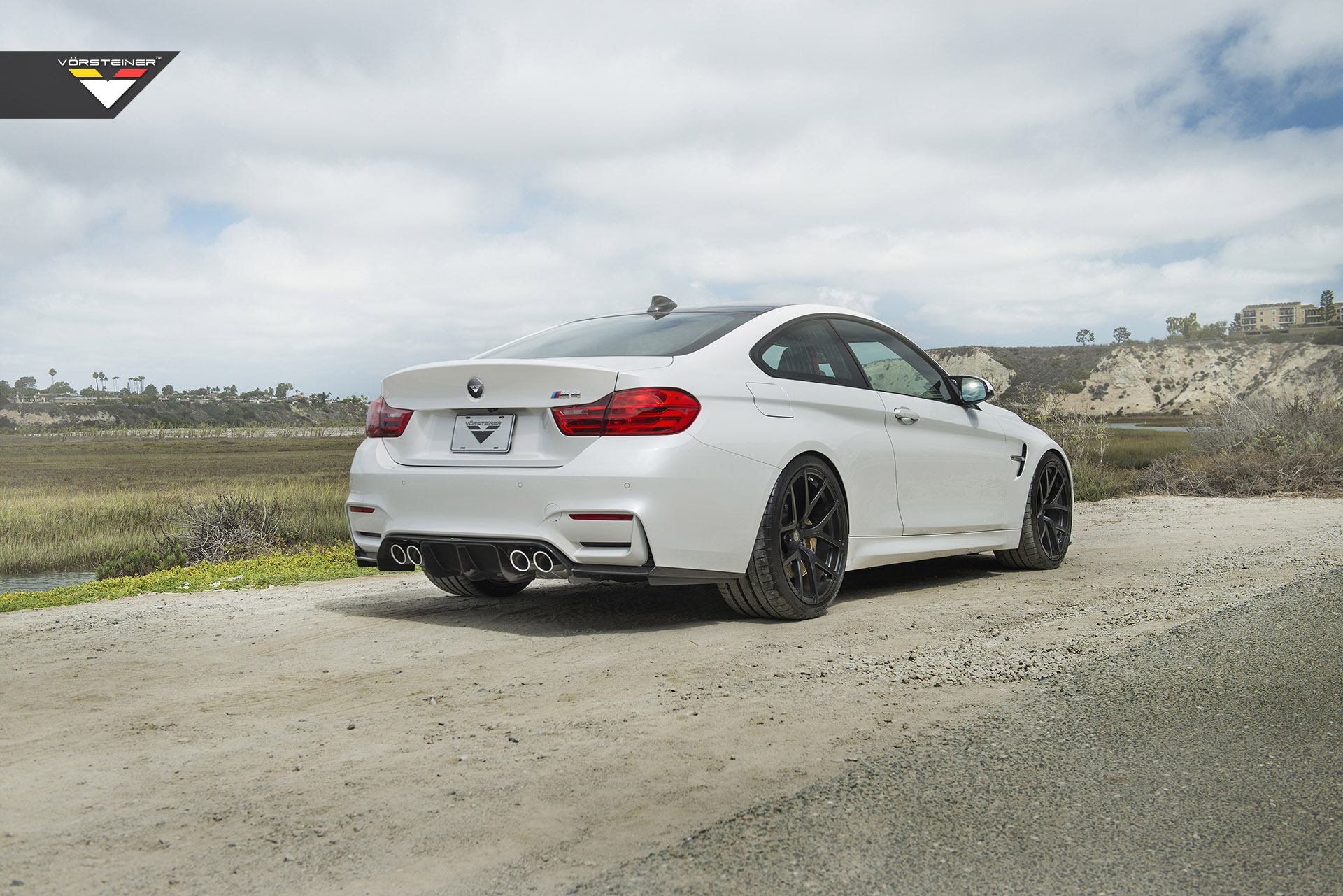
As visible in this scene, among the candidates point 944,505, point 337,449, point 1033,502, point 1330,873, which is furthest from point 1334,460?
point 337,449

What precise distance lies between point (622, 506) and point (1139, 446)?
26.7 meters

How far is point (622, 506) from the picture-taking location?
4.44 m

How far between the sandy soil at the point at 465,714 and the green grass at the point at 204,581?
0.80 metres

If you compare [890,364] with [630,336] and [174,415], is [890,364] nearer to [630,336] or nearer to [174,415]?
[630,336]

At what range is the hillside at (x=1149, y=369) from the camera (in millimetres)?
61500

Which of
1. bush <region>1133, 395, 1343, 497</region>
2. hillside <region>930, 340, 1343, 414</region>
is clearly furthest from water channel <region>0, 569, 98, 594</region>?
hillside <region>930, 340, 1343, 414</region>

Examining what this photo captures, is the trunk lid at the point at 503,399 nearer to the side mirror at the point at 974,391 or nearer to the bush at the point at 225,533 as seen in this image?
the side mirror at the point at 974,391

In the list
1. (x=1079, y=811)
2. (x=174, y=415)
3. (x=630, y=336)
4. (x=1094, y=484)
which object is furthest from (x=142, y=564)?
(x=174, y=415)

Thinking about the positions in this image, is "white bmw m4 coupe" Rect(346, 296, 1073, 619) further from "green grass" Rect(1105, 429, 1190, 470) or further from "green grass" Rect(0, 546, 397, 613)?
"green grass" Rect(1105, 429, 1190, 470)

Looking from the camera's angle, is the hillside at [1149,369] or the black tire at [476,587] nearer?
the black tire at [476,587]

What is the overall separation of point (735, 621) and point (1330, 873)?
318 centimetres

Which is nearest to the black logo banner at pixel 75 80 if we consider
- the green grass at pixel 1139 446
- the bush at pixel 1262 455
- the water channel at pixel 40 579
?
the water channel at pixel 40 579

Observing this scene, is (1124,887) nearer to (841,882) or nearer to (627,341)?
(841,882)

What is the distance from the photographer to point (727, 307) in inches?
228
